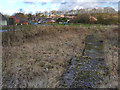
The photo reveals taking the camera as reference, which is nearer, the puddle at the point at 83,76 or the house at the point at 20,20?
the puddle at the point at 83,76

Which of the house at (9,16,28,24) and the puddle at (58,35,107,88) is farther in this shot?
the house at (9,16,28,24)

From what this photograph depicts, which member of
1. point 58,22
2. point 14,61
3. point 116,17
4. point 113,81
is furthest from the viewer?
point 116,17

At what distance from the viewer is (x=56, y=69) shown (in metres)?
4.31

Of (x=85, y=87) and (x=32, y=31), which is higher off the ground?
(x=32, y=31)

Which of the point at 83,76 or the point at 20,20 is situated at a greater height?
the point at 20,20

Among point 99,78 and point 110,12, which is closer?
point 99,78

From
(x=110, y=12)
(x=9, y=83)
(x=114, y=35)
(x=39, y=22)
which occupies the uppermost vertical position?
(x=110, y=12)

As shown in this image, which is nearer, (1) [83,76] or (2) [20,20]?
(1) [83,76]

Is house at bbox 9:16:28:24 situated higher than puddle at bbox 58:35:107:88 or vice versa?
house at bbox 9:16:28:24

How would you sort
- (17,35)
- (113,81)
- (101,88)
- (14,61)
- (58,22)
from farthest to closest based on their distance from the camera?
(58,22)
(17,35)
(14,61)
(113,81)
(101,88)

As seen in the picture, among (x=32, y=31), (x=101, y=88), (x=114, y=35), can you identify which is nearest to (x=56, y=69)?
(x=101, y=88)

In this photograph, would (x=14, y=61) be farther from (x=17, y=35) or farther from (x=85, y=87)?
(x=17, y=35)

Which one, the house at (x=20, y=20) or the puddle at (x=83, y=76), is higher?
the house at (x=20, y=20)

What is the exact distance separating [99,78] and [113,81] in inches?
13.6
